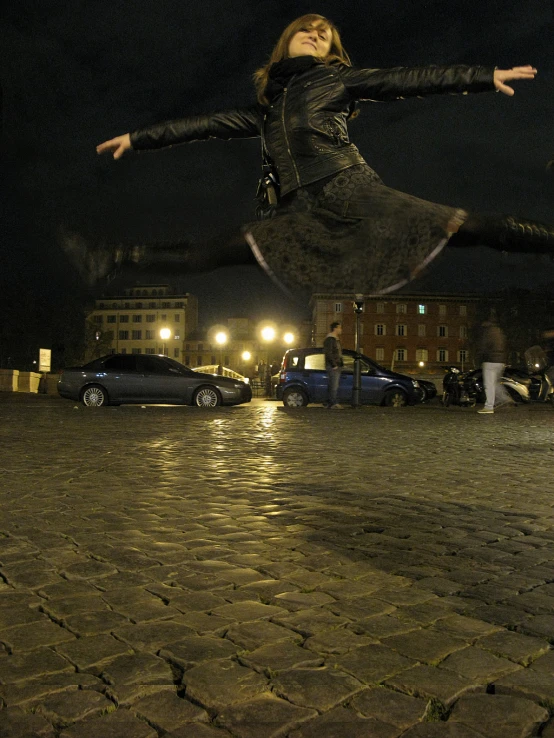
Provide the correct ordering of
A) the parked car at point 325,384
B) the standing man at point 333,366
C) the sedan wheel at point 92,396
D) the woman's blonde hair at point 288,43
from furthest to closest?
the parked car at point 325,384, the sedan wheel at point 92,396, the standing man at point 333,366, the woman's blonde hair at point 288,43

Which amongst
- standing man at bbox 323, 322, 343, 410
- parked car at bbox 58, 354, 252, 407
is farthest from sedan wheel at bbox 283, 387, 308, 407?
standing man at bbox 323, 322, 343, 410

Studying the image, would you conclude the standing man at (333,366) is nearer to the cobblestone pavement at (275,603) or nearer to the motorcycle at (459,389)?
the motorcycle at (459,389)

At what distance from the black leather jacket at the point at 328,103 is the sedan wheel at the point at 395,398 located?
21.0 m

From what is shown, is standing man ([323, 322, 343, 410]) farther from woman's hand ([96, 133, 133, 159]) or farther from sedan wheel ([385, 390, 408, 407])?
woman's hand ([96, 133, 133, 159])

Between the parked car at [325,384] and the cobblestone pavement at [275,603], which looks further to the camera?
the parked car at [325,384]

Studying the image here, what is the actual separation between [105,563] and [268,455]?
5.39m

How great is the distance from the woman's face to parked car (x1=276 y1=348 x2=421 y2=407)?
2031 centimetres

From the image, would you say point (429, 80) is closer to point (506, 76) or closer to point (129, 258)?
point (506, 76)

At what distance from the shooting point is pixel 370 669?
265 cm

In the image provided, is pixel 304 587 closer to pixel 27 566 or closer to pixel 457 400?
pixel 27 566

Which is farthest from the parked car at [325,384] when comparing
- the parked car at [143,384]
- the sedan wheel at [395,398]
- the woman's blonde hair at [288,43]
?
the woman's blonde hair at [288,43]

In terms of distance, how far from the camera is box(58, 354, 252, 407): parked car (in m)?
20.5

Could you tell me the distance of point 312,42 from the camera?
2.23m

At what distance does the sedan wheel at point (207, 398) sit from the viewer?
68.2ft
